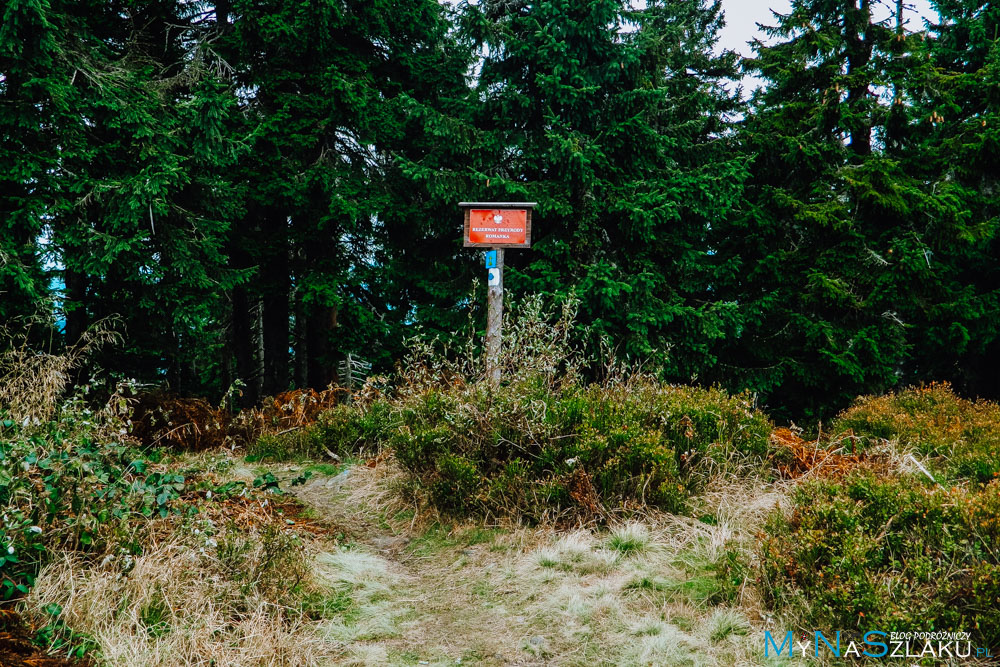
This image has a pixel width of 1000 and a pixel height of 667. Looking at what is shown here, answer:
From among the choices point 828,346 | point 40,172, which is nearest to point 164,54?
point 40,172

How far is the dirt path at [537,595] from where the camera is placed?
320 cm

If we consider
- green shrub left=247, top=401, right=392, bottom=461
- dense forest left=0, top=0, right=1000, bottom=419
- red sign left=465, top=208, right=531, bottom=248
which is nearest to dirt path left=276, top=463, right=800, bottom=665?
green shrub left=247, top=401, right=392, bottom=461

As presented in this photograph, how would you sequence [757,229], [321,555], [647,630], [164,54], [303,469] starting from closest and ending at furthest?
[647,630], [321,555], [303,469], [164,54], [757,229]

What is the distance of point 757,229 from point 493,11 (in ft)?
20.8

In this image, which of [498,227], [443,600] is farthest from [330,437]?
[443,600]

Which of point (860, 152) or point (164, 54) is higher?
point (164, 54)

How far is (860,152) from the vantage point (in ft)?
43.9

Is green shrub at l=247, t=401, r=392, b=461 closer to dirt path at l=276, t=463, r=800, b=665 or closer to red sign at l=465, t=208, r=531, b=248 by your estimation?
dirt path at l=276, t=463, r=800, b=665

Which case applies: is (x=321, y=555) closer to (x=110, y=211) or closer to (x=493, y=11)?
(x=110, y=211)

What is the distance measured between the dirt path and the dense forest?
496 centimetres

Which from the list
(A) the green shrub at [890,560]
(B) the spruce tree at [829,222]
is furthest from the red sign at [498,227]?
(B) the spruce tree at [829,222]

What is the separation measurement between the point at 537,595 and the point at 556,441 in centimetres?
140

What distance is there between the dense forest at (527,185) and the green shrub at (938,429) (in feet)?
9.36

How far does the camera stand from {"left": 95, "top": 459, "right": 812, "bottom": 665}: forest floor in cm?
320
